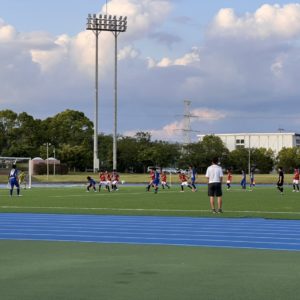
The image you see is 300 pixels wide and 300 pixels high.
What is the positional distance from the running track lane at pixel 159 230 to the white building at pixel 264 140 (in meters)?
144

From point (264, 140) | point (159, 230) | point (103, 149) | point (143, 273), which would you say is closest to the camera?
point (143, 273)

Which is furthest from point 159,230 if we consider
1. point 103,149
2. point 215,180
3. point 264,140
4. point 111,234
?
point 264,140

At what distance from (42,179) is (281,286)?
66678 mm

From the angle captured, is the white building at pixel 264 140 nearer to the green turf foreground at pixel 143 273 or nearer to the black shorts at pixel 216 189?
the black shorts at pixel 216 189

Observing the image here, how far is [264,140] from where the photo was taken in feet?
530

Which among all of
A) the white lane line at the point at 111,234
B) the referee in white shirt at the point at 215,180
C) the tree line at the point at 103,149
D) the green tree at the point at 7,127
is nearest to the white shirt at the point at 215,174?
the referee in white shirt at the point at 215,180

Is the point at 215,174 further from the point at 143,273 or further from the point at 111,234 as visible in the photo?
the point at 143,273

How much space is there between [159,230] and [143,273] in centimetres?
573

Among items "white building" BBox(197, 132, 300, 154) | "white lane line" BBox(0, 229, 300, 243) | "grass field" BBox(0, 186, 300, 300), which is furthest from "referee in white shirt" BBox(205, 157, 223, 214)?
"white building" BBox(197, 132, 300, 154)

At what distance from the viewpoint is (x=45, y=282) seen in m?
7.46

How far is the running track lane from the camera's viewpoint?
1167 centimetres

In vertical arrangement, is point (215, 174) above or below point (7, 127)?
below

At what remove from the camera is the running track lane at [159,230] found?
11.7m

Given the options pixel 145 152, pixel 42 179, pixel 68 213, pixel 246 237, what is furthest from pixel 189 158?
pixel 246 237
